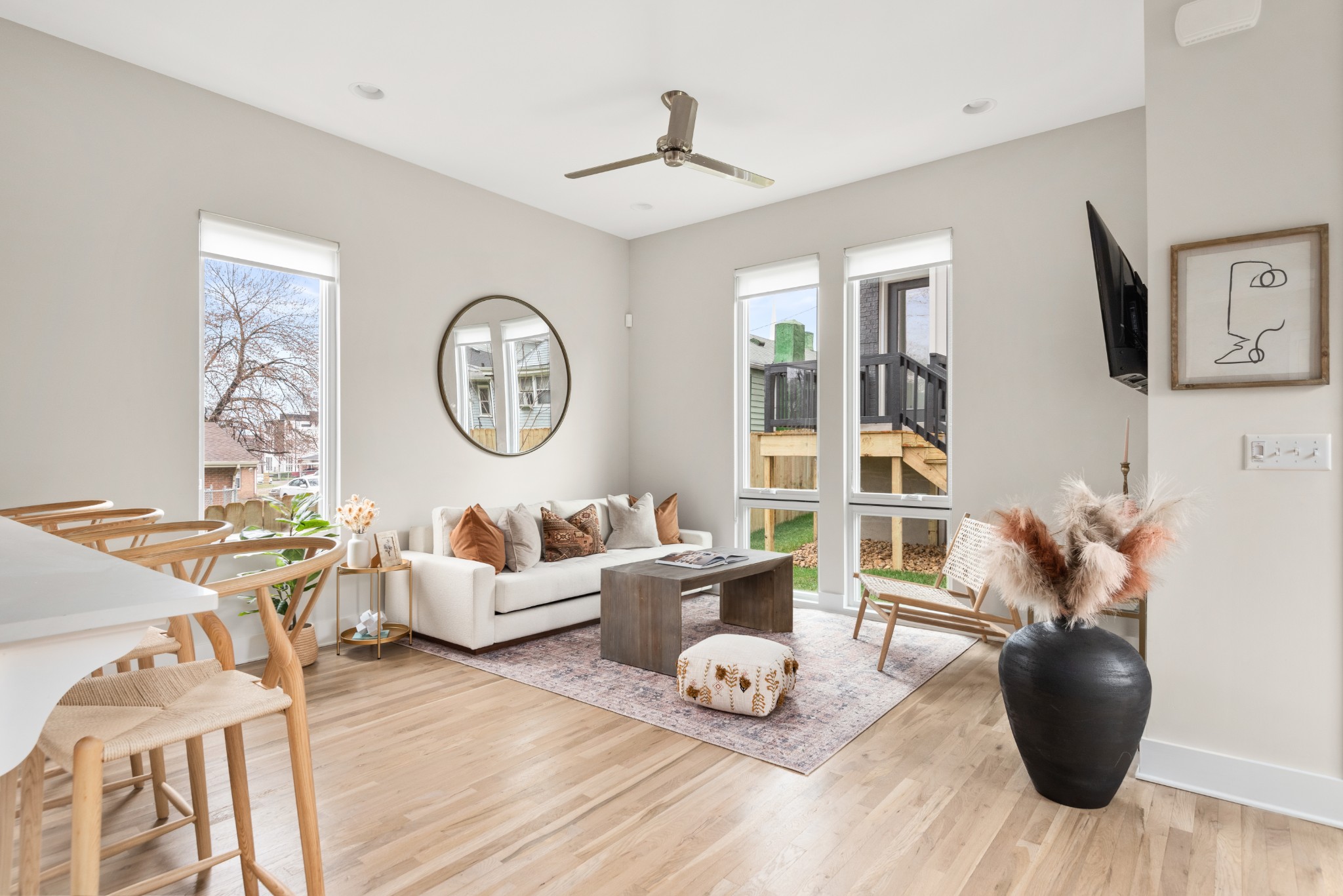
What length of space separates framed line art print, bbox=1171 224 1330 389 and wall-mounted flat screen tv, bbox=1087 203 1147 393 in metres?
0.25

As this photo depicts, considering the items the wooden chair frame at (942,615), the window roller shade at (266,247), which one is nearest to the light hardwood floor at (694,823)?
the wooden chair frame at (942,615)

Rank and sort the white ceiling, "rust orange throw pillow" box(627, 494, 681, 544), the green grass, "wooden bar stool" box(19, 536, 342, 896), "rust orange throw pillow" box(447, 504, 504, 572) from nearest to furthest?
1. "wooden bar stool" box(19, 536, 342, 896)
2. the white ceiling
3. "rust orange throw pillow" box(447, 504, 504, 572)
4. the green grass
5. "rust orange throw pillow" box(627, 494, 681, 544)

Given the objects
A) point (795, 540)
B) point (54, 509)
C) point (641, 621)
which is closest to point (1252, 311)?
point (641, 621)

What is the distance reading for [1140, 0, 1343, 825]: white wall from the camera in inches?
88.6

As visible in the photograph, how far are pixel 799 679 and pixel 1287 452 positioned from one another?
7.21 ft

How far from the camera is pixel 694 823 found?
2238 mm

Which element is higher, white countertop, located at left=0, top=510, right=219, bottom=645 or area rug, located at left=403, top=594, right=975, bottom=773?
white countertop, located at left=0, top=510, right=219, bottom=645

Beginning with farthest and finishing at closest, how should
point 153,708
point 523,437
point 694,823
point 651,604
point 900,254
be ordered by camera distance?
point 523,437 → point 900,254 → point 651,604 → point 694,823 → point 153,708

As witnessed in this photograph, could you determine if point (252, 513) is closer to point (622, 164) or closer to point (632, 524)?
point (632, 524)

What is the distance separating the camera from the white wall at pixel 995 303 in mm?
3992

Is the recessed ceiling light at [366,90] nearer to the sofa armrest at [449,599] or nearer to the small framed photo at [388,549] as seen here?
the small framed photo at [388,549]

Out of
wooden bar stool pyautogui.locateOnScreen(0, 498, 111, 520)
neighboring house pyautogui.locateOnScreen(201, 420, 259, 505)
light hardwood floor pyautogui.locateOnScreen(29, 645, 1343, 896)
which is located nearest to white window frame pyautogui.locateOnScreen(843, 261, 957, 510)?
light hardwood floor pyautogui.locateOnScreen(29, 645, 1343, 896)

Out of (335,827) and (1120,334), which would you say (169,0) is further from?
(1120,334)

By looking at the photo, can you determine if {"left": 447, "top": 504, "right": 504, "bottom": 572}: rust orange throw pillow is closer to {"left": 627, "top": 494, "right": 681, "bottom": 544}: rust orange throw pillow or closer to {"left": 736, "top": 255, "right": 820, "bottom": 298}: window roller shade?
{"left": 627, "top": 494, "right": 681, "bottom": 544}: rust orange throw pillow
